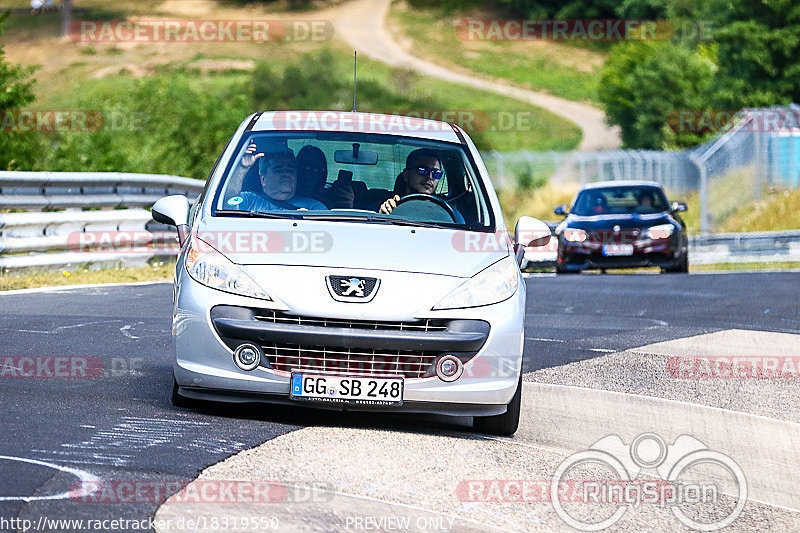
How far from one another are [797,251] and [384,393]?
2030cm

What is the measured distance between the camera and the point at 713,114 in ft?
215

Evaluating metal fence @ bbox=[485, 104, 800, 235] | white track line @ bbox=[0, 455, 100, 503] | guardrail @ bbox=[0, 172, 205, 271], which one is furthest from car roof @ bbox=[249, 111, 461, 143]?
metal fence @ bbox=[485, 104, 800, 235]

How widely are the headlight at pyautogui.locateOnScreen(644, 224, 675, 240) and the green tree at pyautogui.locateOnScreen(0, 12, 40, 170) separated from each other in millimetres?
12941

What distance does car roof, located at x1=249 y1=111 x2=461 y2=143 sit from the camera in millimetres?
8086

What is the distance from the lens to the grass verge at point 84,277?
1475cm

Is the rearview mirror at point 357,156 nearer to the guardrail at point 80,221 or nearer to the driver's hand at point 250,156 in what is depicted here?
the driver's hand at point 250,156

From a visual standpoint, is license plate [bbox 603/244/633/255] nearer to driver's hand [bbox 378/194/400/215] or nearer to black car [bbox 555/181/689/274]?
black car [bbox 555/181/689/274]

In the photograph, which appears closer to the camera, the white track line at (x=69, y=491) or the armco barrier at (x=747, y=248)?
the white track line at (x=69, y=491)

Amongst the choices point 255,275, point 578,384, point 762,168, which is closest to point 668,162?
point 762,168

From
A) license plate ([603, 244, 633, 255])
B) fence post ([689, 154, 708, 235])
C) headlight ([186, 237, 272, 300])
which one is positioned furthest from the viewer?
fence post ([689, 154, 708, 235])

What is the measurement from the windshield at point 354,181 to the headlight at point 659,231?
44.1 ft

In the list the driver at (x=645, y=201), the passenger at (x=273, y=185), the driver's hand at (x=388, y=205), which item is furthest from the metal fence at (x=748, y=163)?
the passenger at (x=273, y=185)

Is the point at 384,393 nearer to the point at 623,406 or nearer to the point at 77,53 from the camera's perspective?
the point at 623,406

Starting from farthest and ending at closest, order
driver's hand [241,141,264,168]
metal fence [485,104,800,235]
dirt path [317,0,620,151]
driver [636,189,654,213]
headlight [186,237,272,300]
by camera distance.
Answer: dirt path [317,0,620,151] → metal fence [485,104,800,235] → driver [636,189,654,213] → driver's hand [241,141,264,168] → headlight [186,237,272,300]
